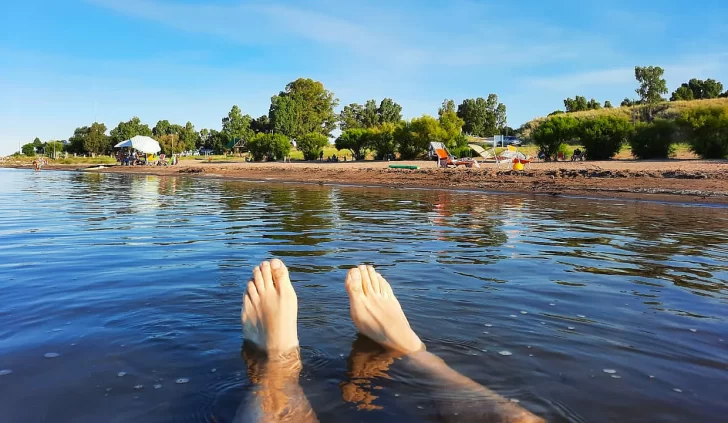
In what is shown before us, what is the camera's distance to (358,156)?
46688 millimetres

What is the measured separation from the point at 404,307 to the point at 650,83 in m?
54.7

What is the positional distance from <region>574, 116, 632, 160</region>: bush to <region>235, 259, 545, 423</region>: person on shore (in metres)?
29.4

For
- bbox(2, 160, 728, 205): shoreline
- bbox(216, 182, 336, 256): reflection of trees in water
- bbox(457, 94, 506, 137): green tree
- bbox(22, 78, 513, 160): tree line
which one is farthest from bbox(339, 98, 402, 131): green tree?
bbox(216, 182, 336, 256): reflection of trees in water

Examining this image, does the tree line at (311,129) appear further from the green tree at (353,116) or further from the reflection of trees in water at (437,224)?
the reflection of trees in water at (437,224)

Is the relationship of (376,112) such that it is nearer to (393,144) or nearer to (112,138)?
(393,144)

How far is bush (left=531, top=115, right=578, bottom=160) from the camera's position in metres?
30.7

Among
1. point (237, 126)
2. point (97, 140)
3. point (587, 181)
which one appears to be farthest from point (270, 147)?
point (97, 140)

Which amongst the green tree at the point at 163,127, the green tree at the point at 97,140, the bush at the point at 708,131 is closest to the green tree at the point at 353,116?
the green tree at the point at 163,127

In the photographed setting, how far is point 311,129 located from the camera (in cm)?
7212

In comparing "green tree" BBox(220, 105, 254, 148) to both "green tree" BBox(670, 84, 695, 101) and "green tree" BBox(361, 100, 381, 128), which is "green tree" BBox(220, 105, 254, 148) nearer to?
"green tree" BBox(361, 100, 381, 128)

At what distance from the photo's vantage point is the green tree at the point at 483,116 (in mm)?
65875

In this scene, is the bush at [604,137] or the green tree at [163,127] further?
the green tree at [163,127]

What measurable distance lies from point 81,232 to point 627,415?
296 inches

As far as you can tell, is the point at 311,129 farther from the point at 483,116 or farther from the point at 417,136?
the point at 417,136
